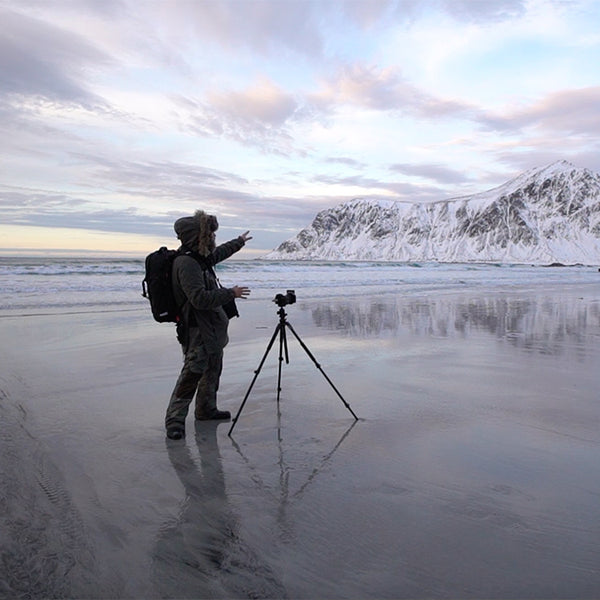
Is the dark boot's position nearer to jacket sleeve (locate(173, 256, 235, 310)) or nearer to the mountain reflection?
jacket sleeve (locate(173, 256, 235, 310))

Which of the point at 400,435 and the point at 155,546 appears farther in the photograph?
the point at 400,435

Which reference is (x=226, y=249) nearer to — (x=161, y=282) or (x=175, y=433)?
(x=161, y=282)

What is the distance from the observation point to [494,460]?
3898mm

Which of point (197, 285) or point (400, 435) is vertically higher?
point (197, 285)

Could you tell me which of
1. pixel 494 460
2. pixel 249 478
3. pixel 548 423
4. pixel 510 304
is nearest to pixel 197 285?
pixel 249 478

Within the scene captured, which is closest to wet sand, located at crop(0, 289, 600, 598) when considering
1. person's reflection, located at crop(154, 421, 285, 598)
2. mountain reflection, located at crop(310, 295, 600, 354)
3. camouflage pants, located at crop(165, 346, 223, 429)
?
person's reflection, located at crop(154, 421, 285, 598)

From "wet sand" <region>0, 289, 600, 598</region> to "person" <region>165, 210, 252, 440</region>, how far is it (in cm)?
26

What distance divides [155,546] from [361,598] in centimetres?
115

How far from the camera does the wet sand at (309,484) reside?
252cm

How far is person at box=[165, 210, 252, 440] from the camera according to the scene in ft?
15.0

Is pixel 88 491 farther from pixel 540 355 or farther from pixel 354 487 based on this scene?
pixel 540 355

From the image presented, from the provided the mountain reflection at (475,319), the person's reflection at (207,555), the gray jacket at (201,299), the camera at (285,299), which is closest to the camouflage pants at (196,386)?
the gray jacket at (201,299)

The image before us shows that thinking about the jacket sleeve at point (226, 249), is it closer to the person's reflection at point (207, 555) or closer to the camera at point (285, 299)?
the camera at point (285, 299)

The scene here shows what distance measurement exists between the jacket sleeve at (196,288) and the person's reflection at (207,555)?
5.06ft
